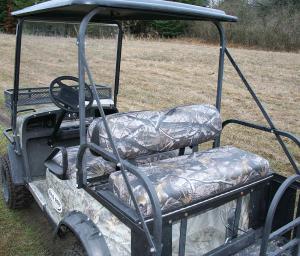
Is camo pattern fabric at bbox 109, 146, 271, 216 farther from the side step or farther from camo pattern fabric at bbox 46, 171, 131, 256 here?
the side step

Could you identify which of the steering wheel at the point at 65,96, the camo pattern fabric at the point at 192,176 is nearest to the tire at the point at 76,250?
the camo pattern fabric at the point at 192,176

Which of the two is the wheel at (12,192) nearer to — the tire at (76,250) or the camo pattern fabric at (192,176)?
the tire at (76,250)

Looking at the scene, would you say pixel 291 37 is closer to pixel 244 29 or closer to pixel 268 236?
pixel 244 29

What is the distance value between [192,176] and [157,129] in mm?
389

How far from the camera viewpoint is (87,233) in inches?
74.7

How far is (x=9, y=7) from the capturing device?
1088 inches

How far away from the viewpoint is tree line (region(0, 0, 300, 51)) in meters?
17.2

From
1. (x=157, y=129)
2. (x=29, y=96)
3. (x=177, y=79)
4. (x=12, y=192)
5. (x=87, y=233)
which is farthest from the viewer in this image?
(x=177, y=79)

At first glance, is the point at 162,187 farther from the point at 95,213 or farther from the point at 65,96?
the point at 65,96

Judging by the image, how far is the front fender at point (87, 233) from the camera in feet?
5.96

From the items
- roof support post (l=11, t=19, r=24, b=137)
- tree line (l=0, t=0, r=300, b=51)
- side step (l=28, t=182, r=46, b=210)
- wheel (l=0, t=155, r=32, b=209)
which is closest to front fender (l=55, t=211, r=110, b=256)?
side step (l=28, t=182, r=46, b=210)

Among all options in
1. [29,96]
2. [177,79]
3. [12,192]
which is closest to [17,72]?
[29,96]

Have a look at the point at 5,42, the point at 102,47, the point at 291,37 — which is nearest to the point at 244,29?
the point at 291,37

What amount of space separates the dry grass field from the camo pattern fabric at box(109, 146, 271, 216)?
1430 millimetres
